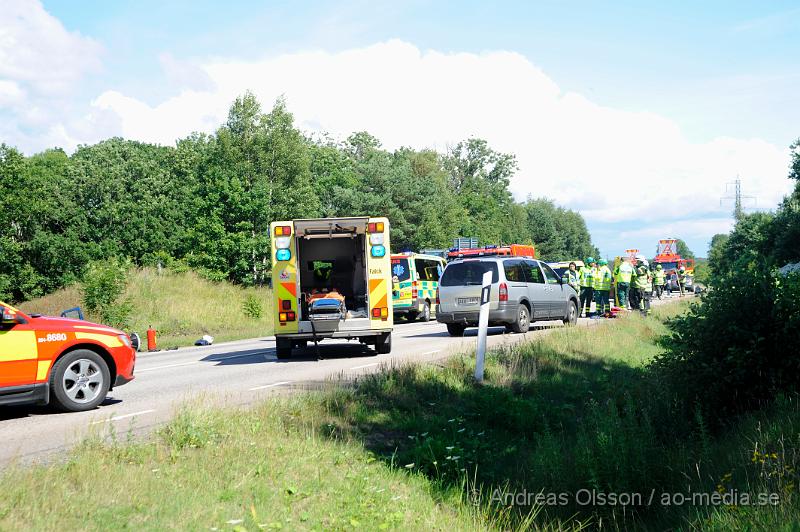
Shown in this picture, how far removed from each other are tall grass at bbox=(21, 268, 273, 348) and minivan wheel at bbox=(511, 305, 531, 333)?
9885 mm

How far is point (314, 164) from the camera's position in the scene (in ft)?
241

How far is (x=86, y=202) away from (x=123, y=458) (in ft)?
192

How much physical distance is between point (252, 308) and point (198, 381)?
62.7 feet

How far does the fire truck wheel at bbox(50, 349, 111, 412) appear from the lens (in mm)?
9875

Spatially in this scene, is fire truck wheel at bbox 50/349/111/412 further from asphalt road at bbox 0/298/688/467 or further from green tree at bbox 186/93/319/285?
green tree at bbox 186/93/319/285

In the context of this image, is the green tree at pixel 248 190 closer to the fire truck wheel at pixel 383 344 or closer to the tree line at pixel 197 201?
the tree line at pixel 197 201

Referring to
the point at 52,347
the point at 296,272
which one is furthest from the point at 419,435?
the point at 296,272

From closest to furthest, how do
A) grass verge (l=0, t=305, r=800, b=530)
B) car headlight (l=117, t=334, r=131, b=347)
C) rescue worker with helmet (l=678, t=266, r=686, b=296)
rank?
grass verge (l=0, t=305, r=800, b=530) → car headlight (l=117, t=334, r=131, b=347) → rescue worker with helmet (l=678, t=266, r=686, b=296)

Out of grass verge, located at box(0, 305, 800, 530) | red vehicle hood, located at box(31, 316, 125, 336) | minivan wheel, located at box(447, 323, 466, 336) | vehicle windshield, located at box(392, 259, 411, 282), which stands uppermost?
vehicle windshield, located at box(392, 259, 411, 282)

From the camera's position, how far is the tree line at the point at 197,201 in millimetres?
45531

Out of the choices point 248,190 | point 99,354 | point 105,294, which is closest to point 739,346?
point 99,354

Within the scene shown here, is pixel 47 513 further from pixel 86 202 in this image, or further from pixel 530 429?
pixel 86 202

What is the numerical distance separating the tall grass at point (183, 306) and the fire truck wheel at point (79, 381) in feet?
45.8

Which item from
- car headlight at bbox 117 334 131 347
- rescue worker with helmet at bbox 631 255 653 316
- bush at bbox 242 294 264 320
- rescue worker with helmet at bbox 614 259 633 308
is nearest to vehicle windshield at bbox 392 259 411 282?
bush at bbox 242 294 264 320
